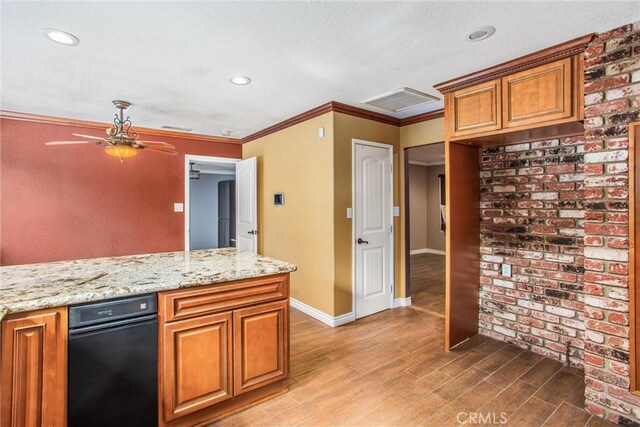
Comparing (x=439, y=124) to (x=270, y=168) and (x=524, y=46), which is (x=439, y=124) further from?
(x=270, y=168)

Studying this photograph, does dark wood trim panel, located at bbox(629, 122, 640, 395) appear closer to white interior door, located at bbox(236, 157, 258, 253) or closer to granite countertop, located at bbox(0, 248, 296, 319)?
granite countertop, located at bbox(0, 248, 296, 319)

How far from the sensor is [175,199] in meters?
4.80

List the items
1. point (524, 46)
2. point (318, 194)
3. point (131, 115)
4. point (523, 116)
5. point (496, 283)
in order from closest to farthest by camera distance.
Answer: point (524, 46)
point (523, 116)
point (496, 283)
point (318, 194)
point (131, 115)

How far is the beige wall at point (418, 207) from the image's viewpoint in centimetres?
815

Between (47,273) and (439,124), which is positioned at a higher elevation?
(439,124)

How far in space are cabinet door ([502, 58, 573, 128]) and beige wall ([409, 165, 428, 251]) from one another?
563 centimetres

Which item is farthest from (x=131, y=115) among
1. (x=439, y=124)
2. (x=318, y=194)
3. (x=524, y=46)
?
(x=524, y=46)

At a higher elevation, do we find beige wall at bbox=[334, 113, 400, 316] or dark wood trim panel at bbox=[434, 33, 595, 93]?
dark wood trim panel at bbox=[434, 33, 595, 93]

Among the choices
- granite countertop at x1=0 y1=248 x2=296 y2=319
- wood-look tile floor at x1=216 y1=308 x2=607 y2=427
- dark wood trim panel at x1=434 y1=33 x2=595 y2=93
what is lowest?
wood-look tile floor at x1=216 y1=308 x2=607 y2=427

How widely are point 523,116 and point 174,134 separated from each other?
4.46 metres

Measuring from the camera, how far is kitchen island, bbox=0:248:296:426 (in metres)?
1.53

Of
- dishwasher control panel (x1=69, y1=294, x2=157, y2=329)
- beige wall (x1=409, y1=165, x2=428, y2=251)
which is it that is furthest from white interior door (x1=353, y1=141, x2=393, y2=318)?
beige wall (x1=409, y1=165, x2=428, y2=251)

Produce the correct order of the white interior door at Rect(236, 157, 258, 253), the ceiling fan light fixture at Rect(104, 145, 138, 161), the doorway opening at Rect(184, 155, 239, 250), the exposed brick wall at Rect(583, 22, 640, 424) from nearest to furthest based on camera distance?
the exposed brick wall at Rect(583, 22, 640, 424) < the ceiling fan light fixture at Rect(104, 145, 138, 161) < the white interior door at Rect(236, 157, 258, 253) < the doorway opening at Rect(184, 155, 239, 250)

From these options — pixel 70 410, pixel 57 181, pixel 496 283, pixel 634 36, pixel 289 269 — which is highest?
pixel 634 36
